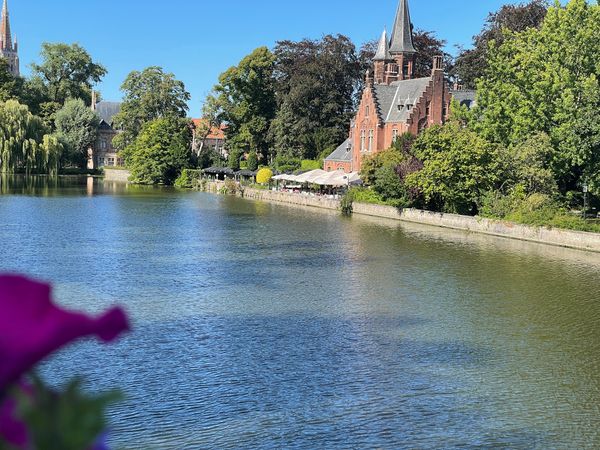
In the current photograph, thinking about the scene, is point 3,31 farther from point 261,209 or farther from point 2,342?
point 2,342

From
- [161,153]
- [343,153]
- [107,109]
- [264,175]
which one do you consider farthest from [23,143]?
[107,109]

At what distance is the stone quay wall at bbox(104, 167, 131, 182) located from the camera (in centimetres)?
9325

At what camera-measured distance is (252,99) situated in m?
82.1

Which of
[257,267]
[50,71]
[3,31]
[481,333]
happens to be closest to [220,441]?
[481,333]

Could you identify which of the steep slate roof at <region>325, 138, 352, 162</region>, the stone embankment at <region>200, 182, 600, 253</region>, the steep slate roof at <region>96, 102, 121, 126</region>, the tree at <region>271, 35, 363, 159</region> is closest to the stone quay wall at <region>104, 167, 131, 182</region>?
the steep slate roof at <region>96, 102, 121, 126</region>

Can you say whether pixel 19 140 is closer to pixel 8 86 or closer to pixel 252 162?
pixel 8 86

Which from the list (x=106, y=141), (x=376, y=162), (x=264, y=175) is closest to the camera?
(x=376, y=162)

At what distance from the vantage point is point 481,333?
17.6 m

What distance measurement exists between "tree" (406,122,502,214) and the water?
296 inches

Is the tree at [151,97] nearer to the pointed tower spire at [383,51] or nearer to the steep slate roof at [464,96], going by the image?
the pointed tower spire at [383,51]

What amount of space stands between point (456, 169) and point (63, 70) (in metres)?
80.3

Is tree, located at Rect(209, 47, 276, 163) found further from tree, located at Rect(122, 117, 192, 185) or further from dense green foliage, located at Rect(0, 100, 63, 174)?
dense green foliage, located at Rect(0, 100, 63, 174)

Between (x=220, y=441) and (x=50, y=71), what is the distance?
339 ft

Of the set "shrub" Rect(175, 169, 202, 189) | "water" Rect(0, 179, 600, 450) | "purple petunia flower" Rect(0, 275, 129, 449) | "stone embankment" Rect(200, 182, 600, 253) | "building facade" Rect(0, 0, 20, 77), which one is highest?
"building facade" Rect(0, 0, 20, 77)
